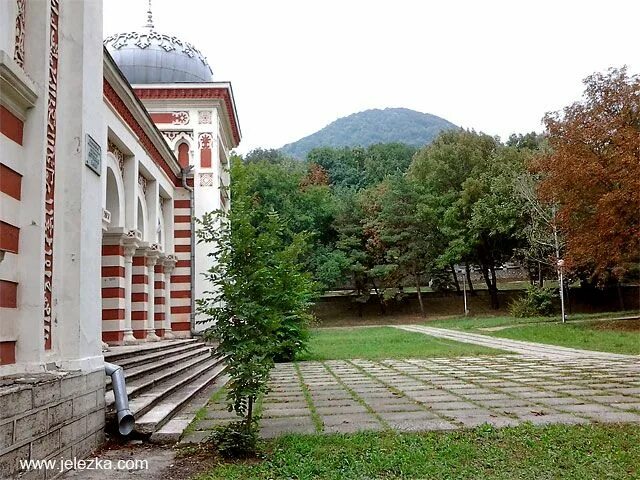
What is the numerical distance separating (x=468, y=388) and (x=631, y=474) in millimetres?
3996

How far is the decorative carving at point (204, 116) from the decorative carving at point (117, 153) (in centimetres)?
657

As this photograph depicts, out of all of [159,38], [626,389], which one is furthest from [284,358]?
[159,38]

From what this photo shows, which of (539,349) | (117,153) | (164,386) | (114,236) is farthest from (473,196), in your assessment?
(164,386)

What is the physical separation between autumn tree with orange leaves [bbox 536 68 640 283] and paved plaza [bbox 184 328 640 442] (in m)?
7.38

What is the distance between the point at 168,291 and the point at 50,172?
11.0 meters

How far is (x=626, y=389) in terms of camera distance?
7.49 meters

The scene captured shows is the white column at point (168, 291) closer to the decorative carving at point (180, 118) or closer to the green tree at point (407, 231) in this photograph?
the decorative carving at point (180, 118)

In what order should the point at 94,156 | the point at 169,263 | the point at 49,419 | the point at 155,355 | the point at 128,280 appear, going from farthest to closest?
the point at 169,263 < the point at 128,280 < the point at 155,355 < the point at 94,156 < the point at 49,419

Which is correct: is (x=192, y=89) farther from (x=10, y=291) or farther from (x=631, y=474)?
(x=631, y=474)

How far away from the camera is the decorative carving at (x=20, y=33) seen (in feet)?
15.0

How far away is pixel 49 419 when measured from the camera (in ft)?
13.5

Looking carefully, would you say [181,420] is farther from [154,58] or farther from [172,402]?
[154,58]

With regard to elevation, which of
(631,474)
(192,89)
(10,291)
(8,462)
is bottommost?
(631,474)

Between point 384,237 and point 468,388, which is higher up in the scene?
point 384,237
